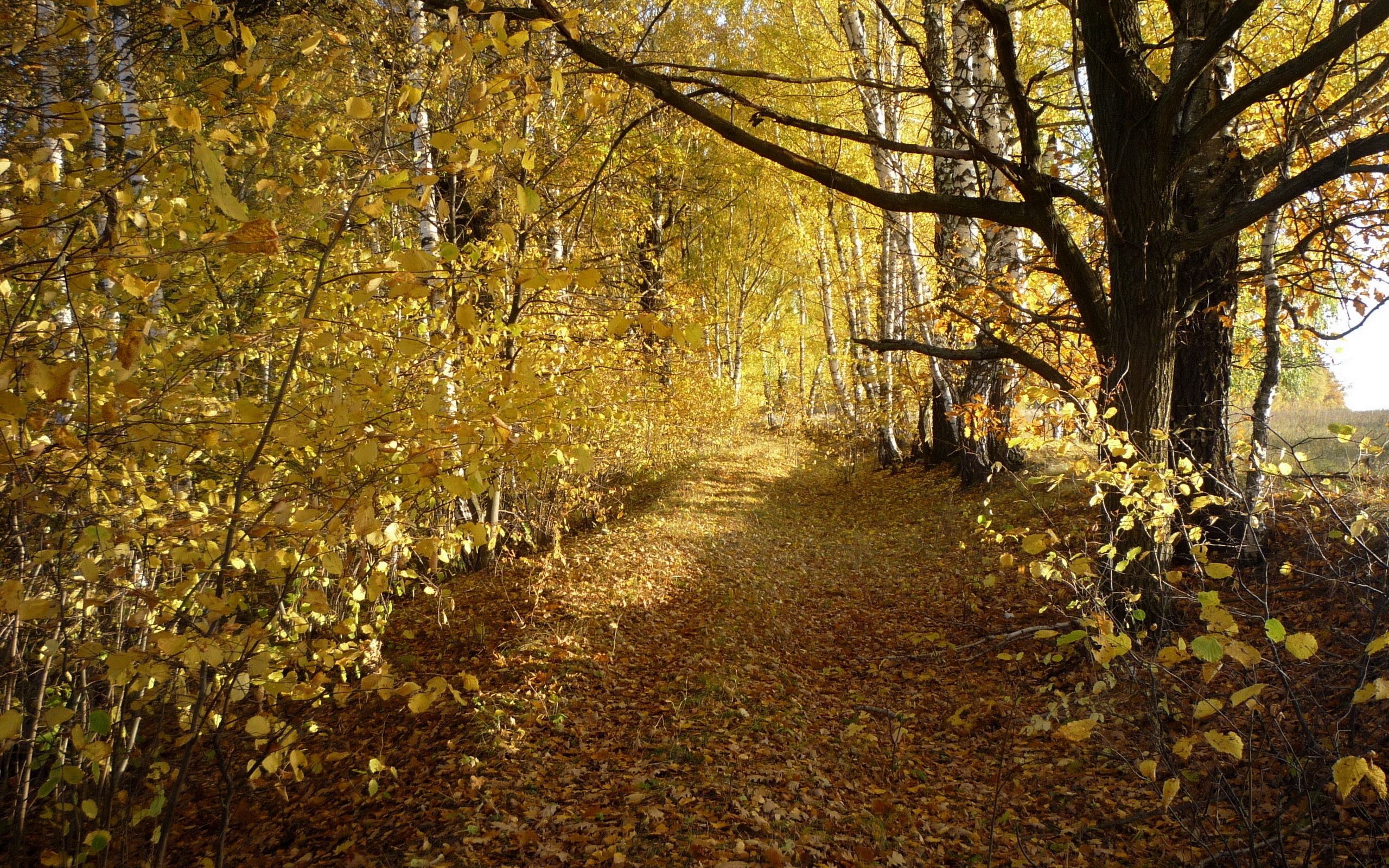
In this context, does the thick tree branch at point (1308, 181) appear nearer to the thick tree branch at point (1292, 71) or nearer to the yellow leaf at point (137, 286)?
the thick tree branch at point (1292, 71)

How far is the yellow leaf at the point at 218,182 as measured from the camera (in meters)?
1.56

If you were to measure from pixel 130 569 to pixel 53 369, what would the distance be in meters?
2.07

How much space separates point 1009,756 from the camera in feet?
13.1

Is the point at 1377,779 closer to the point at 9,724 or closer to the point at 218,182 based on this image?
the point at 218,182

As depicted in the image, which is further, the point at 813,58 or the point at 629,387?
the point at 813,58

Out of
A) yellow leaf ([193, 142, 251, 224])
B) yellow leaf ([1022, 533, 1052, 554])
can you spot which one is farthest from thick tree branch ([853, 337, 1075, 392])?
yellow leaf ([193, 142, 251, 224])

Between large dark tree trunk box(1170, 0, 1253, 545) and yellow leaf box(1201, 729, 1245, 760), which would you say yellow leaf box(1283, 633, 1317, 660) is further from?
large dark tree trunk box(1170, 0, 1253, 545)

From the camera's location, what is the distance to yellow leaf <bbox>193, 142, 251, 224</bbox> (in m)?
1.56

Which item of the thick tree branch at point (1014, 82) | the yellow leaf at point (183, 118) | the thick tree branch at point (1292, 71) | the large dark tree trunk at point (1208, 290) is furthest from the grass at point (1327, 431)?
the yellow leaf at point (183, 118)

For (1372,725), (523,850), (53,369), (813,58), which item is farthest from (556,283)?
(813,58)

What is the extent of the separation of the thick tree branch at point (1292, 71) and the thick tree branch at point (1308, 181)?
0.36 m

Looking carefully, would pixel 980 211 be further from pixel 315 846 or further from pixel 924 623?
pixel 315 846

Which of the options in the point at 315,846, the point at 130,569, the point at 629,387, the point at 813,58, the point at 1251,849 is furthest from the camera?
the point at 813,58

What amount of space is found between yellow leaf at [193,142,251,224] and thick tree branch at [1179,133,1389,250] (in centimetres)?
375
